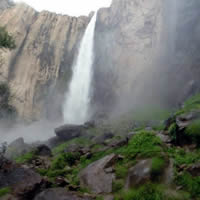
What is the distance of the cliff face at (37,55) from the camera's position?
1735 inches

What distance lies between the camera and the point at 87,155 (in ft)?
31.1

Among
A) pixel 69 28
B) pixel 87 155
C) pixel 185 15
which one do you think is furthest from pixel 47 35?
pixel 87 155

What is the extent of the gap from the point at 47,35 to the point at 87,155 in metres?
45.1

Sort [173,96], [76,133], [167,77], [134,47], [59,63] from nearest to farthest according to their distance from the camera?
1. [76,133]
2. [173,96]
3. [167,77]
4. [134,47]
5. [59,63]

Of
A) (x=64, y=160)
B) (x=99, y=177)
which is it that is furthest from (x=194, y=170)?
(x=64, y=160)

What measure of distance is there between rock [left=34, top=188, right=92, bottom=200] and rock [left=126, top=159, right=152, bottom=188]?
3.87 feet

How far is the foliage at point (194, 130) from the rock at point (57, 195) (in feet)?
12.8

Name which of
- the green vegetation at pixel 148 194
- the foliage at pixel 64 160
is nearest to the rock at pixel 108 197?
Answer: the green vegetation at pixel 148 194

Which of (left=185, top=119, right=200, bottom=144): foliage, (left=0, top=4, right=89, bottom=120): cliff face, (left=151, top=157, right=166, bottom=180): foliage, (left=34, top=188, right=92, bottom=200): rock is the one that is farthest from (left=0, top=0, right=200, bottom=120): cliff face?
(left=34, top=188, right=92, bottom=200): rock

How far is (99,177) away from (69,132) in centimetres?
1735

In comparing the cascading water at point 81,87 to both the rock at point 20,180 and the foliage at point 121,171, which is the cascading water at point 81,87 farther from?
the foliage at point 121,171

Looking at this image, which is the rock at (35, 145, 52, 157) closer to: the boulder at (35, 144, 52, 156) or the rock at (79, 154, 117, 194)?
the boulder at (35, 144, 52, 156)

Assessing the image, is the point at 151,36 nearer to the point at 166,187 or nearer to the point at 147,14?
the point at 147,14

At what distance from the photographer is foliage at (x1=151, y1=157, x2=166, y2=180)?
562cm
